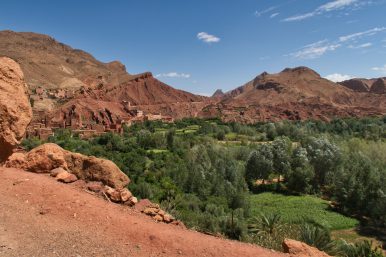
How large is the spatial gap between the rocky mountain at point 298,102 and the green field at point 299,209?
232 ft

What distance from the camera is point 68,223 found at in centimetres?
781

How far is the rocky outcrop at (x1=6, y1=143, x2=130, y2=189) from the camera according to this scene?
1023 cm

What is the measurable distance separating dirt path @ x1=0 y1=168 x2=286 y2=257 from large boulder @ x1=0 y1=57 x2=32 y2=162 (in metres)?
1.25

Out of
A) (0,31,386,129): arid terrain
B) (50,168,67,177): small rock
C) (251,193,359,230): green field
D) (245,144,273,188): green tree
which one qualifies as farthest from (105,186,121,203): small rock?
(0,31,386,129): arid terrain

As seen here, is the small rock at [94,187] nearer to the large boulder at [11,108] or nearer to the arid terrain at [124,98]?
the large boulder at [11,108]

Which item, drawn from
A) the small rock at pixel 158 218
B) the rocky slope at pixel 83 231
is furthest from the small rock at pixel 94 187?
the small rock at pixel 158 218

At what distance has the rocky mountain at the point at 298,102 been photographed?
404 feet

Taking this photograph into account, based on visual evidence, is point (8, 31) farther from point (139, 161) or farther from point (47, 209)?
point (47, 209)

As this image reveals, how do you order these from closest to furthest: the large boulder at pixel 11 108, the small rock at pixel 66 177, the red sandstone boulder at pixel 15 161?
the large boulder at pixel 11 108 → the small rock at pixel 66 177 → the red sandstone boulder at pixel 15 161

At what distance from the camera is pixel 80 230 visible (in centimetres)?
761

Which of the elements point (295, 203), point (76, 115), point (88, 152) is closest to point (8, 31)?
point (76, 115)

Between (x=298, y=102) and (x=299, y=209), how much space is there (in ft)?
349

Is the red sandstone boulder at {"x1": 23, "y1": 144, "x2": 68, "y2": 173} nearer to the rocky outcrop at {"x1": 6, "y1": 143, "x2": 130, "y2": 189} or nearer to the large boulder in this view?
the rocky outcrop at {"x1": 6, "y1": 143, "x2": 130, "y2": 189}

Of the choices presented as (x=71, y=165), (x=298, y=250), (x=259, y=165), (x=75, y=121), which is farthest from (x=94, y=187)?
(x=75, y=121)
